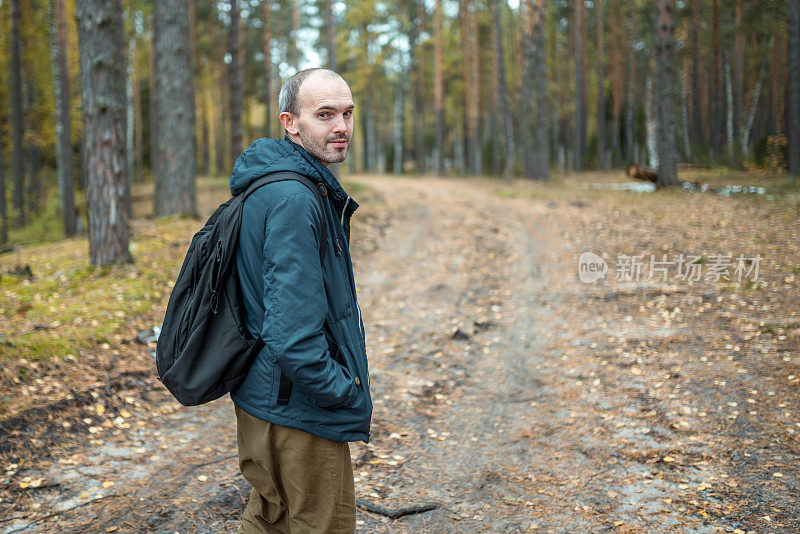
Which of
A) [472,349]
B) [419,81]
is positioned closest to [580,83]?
[419,81]

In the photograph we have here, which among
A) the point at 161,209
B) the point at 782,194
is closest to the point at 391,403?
the point at 161,209

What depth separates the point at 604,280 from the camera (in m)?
9.10

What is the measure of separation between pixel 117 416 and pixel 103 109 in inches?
191

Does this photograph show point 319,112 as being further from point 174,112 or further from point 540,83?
point 540,83

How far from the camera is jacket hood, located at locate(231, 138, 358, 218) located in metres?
2.28

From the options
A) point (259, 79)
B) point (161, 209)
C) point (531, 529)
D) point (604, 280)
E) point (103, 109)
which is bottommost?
point (531, 529)

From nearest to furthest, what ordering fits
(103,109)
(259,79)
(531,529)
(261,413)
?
(261,413) < (531,529) < (103,109) < (259,79)

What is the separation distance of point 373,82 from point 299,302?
3918 centimetres

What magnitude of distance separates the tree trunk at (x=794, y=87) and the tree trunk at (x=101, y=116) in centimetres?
1715

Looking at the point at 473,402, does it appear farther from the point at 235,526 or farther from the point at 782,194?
the point at 782,194

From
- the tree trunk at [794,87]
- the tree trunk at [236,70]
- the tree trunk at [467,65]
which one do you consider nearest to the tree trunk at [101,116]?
the tree trunk at [236,70]

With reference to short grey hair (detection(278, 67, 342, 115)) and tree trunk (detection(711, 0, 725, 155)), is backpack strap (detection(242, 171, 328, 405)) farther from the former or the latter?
tree trunk (detection(711, 0, 725, 155))

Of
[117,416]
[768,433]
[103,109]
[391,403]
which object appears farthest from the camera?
[103,109]

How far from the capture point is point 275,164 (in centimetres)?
229
